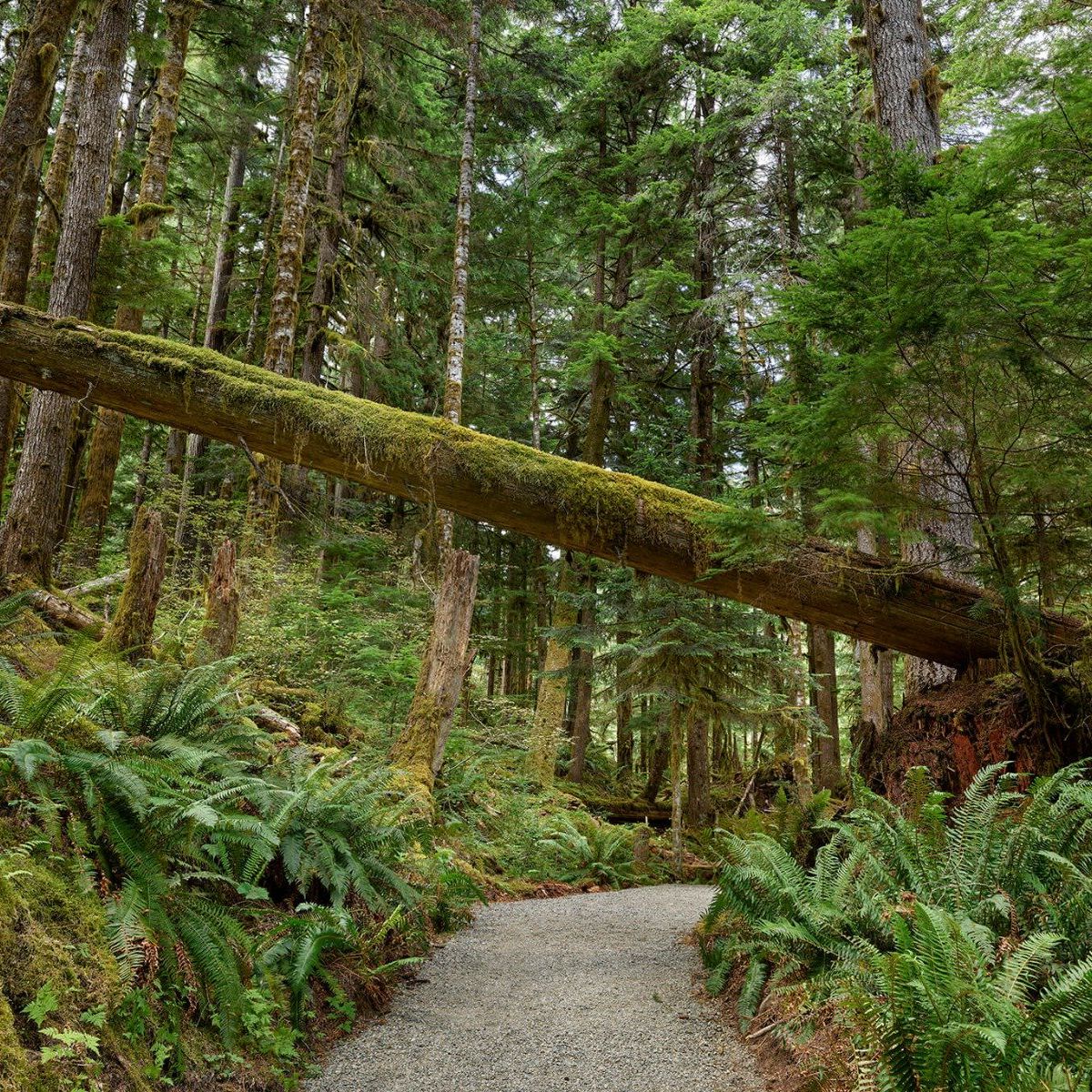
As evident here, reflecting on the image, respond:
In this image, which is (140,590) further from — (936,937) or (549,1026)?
(936,937)

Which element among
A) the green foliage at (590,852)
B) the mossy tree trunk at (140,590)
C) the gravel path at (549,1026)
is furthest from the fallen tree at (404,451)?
the green foliage at (590,852)

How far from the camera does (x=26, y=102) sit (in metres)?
6.71

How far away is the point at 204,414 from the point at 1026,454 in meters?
6.33

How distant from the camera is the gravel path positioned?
3.36 metres

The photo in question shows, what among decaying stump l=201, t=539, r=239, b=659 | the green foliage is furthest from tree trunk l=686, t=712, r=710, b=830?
decaying stump l=201, t=539, r=239, b=659

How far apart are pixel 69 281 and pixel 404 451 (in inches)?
209

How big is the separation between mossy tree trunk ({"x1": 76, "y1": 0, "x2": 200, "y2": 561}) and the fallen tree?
18.1 feet

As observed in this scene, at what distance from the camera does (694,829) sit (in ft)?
42.2

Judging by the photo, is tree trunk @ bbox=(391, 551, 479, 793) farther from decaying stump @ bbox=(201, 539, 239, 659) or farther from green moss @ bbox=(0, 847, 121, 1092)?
green moss @ bbox=(0, 847, 121, 1092)

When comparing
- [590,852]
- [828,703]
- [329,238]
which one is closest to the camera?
[590,852]

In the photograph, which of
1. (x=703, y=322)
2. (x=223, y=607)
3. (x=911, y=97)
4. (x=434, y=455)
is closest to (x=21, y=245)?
(x=223, y=607)

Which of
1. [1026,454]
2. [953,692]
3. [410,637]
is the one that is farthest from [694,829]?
[1026,454]

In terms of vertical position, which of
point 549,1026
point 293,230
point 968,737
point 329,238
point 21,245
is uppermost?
point 329,238

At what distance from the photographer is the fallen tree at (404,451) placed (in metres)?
6.30
